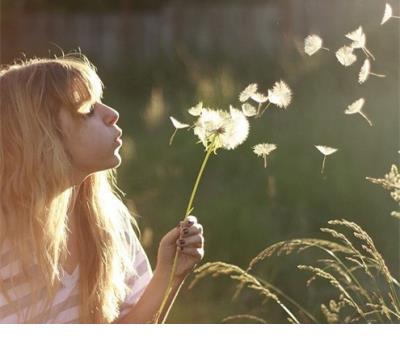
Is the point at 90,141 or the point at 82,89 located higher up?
the point at 82,89

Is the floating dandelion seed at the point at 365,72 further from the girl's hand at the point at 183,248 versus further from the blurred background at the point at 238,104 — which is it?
the girl's hand at the point at 183,248

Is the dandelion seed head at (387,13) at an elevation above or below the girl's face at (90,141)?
above

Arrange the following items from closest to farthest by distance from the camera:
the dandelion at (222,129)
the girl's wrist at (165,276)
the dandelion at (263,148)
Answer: the dandelion at (222,129)
the girl's wrist at (165,276)
the dandelion at (263,148)

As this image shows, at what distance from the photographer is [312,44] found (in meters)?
2.21

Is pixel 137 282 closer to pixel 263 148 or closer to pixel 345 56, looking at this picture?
pixel 263 148

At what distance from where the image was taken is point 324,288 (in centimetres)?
221

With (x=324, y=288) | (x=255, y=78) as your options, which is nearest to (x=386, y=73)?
(x=255, y=78)

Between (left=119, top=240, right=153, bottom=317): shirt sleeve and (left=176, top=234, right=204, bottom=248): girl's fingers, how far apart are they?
145 millimetres

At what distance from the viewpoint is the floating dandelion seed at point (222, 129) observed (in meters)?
1.90

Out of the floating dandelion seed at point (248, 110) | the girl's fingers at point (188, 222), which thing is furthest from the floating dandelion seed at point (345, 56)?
the girl's fingers at point (188, 222)

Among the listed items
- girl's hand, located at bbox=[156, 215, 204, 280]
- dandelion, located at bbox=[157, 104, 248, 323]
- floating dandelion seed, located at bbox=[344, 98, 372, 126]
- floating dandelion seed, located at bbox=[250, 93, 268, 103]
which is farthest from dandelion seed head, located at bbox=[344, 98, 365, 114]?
girl's hand, located at bbox=[156, 215, 204, 280]

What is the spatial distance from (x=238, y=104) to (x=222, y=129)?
299mm

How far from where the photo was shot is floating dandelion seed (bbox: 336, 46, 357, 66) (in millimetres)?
2143

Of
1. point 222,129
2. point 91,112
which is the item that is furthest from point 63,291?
point 222,129
